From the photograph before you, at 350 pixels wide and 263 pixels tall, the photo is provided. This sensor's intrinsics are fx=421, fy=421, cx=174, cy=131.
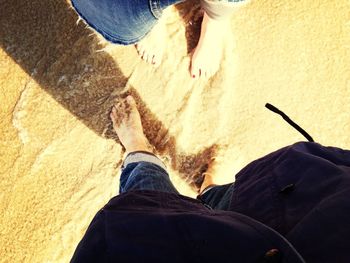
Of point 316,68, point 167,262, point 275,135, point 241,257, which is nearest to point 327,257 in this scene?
point 241,257

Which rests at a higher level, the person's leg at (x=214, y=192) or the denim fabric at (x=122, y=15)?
the denim fabric at (x=122, y=15)

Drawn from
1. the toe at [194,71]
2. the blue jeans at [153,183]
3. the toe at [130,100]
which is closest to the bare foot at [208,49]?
the toe at [194,71]

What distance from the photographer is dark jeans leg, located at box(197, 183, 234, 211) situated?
108cm

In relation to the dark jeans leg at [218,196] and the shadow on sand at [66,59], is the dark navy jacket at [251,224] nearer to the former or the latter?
the dark jeans leg at [218,196]

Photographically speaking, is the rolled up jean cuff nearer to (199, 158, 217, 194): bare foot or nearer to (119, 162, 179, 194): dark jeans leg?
(119, 162, 179, 194): dark jeans leg

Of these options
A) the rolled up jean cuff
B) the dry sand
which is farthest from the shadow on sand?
the rolled up jean cuff

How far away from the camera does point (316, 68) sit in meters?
1.47

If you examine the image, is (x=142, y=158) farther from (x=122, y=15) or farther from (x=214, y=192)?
(x=122, y=15)

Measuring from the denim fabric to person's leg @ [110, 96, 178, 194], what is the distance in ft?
1.06

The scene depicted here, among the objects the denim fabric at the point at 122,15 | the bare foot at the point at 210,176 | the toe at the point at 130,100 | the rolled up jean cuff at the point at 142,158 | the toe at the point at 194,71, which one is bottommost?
the bare foot at the point at 210,176

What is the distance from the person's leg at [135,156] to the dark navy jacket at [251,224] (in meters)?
0.30

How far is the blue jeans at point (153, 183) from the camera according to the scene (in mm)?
1154

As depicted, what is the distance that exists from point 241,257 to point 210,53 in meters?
0.89

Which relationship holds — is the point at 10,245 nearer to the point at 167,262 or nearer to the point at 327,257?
the point at 167,262
